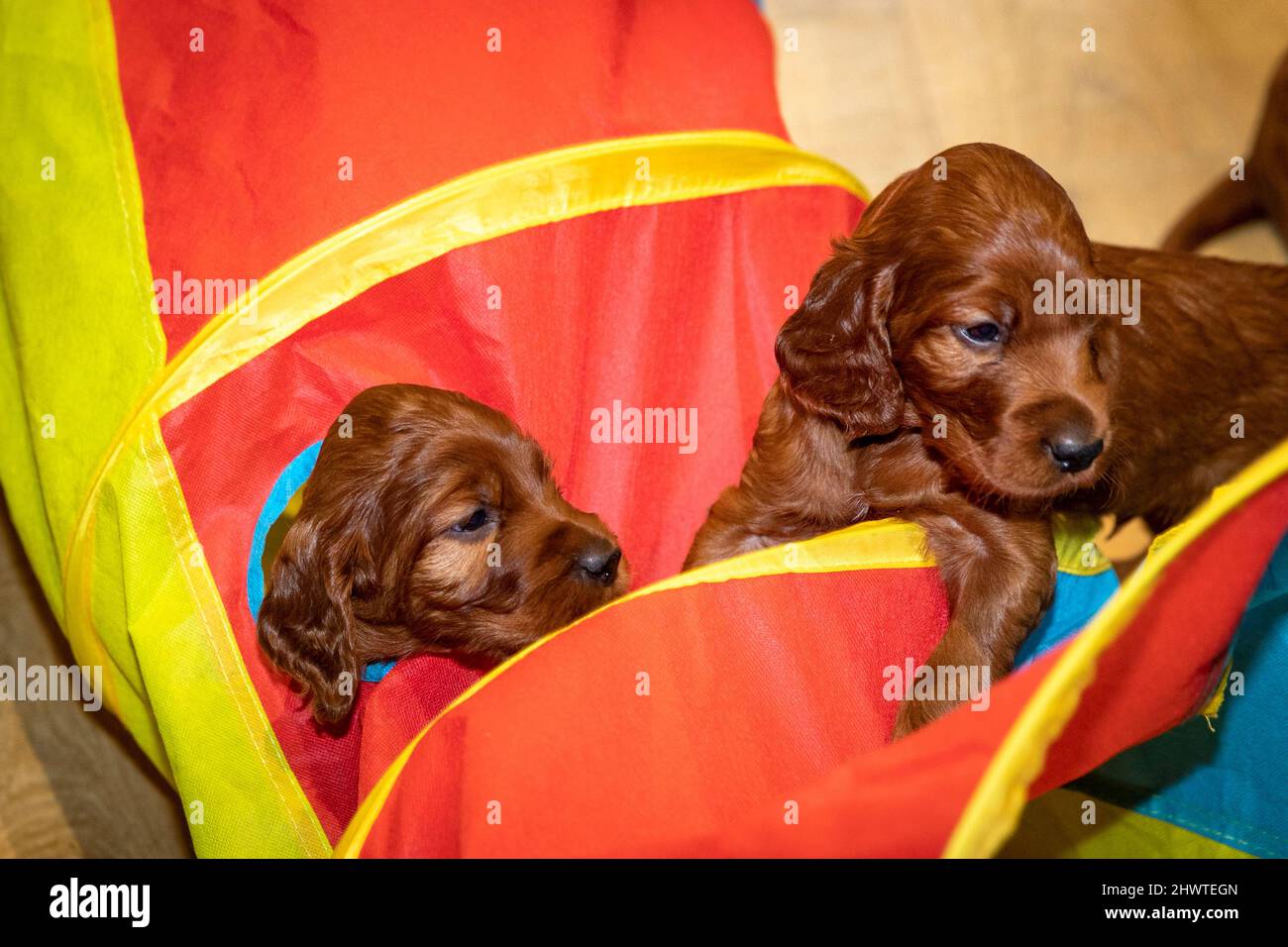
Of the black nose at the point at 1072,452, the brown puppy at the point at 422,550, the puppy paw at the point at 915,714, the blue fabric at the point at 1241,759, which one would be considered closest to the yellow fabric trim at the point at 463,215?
the brown puppy at the point at 422,550

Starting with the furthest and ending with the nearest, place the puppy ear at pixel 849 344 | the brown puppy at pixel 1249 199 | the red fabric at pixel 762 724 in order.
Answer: the brown puppy at pixel 1249 199 < the puppy ear at pixel 849 344 < the red fabric at pixel 762 724

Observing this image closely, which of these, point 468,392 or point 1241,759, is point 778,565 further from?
point 1241,759

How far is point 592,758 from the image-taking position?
188 cm

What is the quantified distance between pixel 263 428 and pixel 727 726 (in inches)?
42.7

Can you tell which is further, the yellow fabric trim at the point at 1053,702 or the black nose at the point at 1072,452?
the black nose at the point at 1072,452

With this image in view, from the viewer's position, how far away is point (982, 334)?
201 centimetres

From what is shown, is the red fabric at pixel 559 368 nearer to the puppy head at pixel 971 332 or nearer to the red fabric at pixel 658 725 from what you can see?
the red fabric at pixel 658 725

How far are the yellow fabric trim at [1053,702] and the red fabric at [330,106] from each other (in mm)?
1641

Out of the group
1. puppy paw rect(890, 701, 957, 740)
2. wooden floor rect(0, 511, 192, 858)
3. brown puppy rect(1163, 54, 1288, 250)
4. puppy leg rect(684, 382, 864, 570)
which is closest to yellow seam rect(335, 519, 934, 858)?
puppy leg rect(684, 382, 864, 570)

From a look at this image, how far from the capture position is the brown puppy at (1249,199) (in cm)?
391

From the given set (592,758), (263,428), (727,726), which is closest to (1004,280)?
(727,726)

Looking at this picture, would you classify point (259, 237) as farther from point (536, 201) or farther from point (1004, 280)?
→ point (1004, 280)

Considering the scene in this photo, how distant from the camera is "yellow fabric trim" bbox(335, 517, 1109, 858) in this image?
1.97m

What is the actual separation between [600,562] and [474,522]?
27 centimetres
